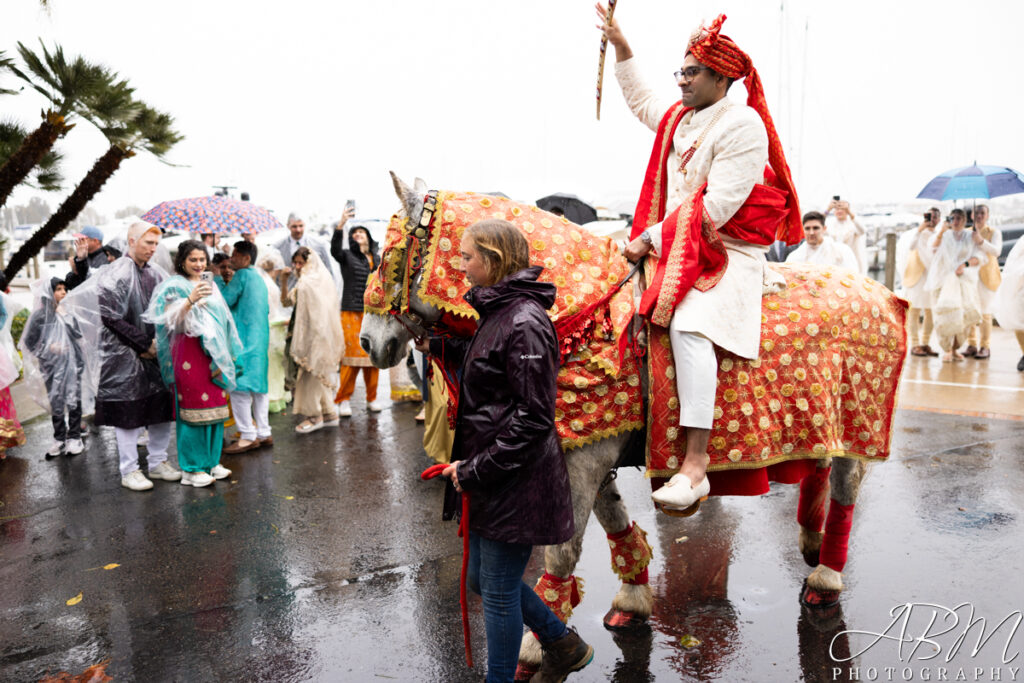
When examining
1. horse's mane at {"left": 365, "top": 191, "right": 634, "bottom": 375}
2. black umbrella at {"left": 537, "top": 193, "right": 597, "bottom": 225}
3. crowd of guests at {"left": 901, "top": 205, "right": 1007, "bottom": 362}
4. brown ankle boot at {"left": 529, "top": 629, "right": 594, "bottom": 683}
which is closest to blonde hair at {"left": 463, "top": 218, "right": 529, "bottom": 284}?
horse's mane at {"left": 365, "top": 191, "right": 634, "bottom": 375}

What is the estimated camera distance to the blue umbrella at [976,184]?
380 inches

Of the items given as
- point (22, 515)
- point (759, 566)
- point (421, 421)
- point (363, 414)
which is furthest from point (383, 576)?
point (363, 414)

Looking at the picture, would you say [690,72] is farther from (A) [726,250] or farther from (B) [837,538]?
(B) [837,538]

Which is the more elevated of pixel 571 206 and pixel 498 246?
pixel 571 206

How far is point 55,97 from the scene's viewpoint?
22.5ft

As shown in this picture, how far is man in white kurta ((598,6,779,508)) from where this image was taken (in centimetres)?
312

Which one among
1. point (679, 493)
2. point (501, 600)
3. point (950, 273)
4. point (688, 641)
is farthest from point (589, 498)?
point (950, 273)

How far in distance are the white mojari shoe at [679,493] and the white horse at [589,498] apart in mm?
255

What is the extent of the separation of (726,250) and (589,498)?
1.22m

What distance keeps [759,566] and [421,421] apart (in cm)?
439

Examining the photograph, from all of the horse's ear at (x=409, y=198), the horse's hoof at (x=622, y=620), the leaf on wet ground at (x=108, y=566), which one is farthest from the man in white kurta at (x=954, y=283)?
the leaf on wet ground at (x=108, y=566)

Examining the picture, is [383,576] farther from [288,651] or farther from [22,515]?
[22,515]

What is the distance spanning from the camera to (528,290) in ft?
8.71

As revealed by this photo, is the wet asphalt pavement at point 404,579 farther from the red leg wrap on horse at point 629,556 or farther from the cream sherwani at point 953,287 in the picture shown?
the cream sherwani at point 953,287
